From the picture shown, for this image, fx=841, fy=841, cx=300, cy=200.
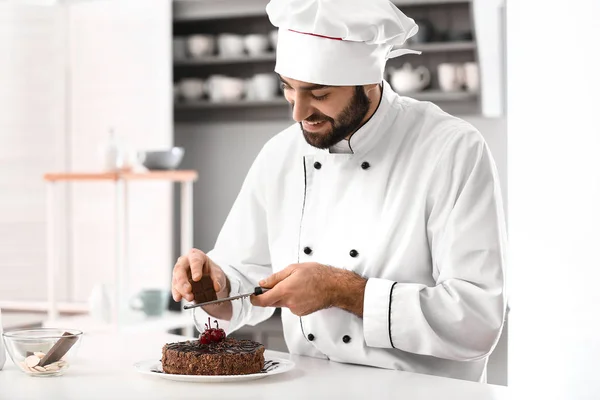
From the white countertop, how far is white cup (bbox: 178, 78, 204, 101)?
3756 mm

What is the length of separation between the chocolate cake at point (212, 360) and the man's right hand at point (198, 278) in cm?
18

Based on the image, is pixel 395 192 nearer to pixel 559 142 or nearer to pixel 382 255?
pixel 382 255

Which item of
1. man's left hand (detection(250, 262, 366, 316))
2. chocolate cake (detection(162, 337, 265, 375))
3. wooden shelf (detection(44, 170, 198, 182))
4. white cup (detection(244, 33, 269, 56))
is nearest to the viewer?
chocolate cake (detection(162, 337, 265, 375))

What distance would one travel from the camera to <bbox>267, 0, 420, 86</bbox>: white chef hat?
191 centimetres

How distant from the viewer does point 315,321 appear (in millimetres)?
1955

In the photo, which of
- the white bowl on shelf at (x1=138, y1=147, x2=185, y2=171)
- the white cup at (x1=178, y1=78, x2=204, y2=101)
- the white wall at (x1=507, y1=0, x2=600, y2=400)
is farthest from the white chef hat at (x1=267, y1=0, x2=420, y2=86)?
the white cup at (x1=178, y1=78, x2=204, y2=101)

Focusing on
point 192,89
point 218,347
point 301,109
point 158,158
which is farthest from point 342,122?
point 192,89

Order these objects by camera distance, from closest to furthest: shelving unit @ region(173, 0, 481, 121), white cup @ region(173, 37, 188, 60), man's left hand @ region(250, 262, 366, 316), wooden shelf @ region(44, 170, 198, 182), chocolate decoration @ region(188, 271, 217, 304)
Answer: man's left hand @ region(250, 262, 366, 316), chocolate decoration @ region(188, 271, 217, 304), wooden shelf @ region(44, 170, 198, 182), shelving unit @ region(173, 0, 481, 121), white cup @ region(173, 37, 188, 60)

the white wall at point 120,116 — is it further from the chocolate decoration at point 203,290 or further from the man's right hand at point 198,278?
the chocolate decoration at point 203,290

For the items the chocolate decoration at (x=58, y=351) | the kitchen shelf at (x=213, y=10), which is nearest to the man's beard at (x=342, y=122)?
the chocolate decoration at (x=58, y=351)

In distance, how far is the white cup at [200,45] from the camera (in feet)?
17.4

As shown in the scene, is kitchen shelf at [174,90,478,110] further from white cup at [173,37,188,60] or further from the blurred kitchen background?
white cup at [173,37,188,60]

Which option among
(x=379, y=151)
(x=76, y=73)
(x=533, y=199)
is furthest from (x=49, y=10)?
(x=533, y=199)

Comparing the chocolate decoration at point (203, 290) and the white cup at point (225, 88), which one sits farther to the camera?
the white cup at point (225, 88)
